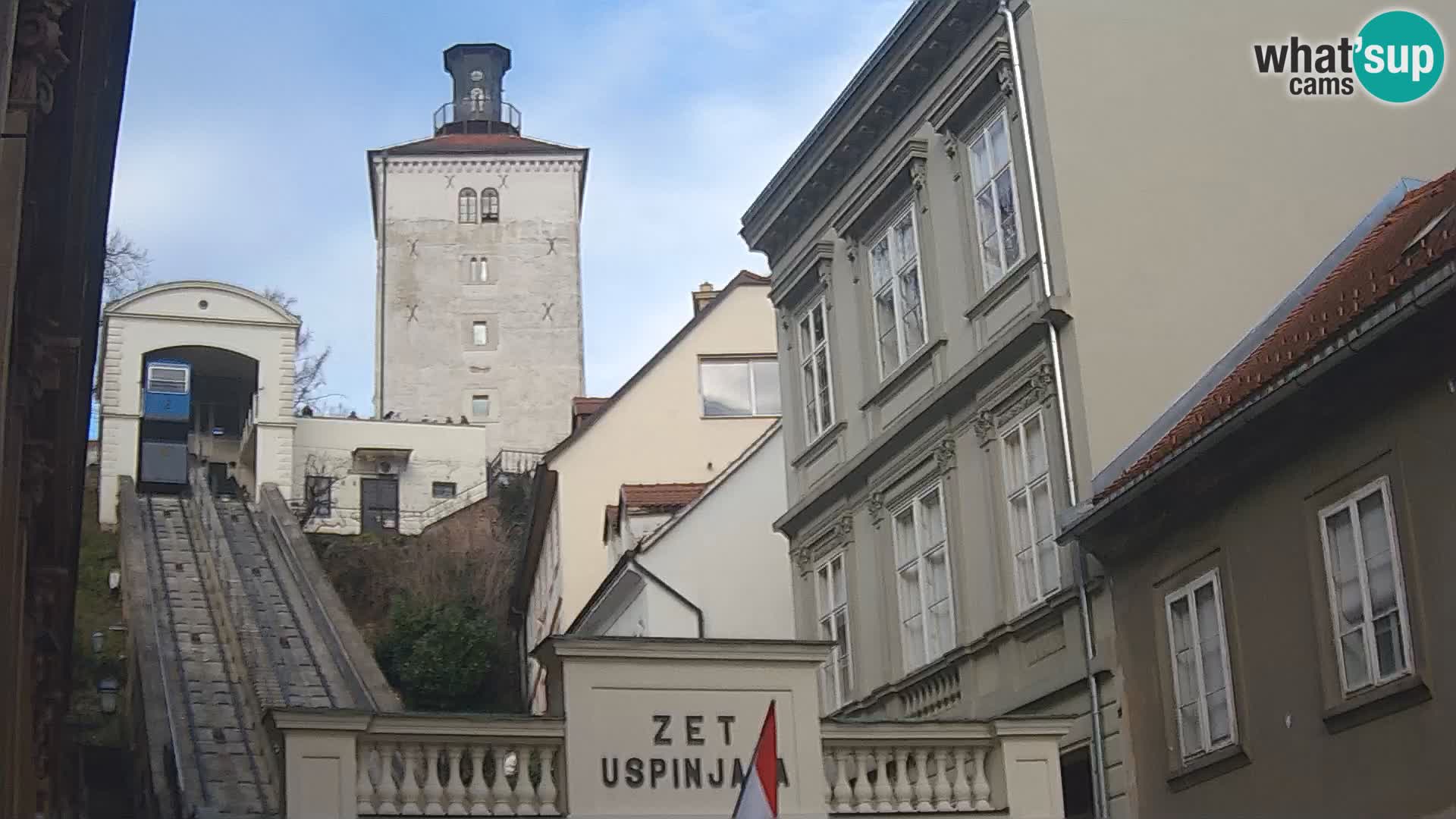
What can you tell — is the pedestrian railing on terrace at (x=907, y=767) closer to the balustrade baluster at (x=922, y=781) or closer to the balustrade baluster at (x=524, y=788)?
the balustrade baluster at (x=922, y=781)

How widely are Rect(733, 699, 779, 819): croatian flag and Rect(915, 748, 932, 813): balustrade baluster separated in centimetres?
214

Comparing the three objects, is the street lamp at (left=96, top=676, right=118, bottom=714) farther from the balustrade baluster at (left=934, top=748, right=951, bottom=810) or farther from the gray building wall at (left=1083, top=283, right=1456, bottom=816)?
the balustrade baluster at (left=934, top=748, right=951, bottom=810)

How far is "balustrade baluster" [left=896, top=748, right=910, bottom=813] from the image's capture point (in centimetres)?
1652

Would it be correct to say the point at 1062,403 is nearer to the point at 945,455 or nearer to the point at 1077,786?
the point at 945,455

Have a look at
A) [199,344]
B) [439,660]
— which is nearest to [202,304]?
[199,344]

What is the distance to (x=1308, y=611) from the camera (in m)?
15.8

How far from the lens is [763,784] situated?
47.0 ft

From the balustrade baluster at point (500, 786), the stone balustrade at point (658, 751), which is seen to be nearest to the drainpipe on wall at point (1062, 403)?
the stone balustrade at point (658, 751)

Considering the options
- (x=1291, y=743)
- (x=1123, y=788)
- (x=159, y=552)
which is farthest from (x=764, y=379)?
(x=1291, y=743)

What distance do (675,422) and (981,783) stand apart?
80.5ft

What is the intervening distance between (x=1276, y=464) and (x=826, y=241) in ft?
34.3

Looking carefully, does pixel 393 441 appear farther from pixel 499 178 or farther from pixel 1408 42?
pixel 1408 42

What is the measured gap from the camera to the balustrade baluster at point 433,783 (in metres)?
15.1

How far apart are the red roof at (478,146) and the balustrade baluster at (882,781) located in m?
67.6
